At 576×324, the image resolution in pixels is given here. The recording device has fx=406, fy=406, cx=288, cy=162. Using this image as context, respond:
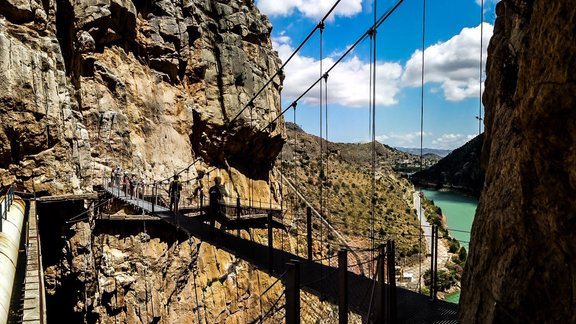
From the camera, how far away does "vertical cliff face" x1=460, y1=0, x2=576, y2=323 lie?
2.61m

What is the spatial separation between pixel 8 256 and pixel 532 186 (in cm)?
558

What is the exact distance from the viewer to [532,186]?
2998 mm

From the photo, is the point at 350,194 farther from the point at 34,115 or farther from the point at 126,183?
the point at 34,115

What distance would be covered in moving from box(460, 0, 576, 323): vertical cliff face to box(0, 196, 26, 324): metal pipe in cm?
424

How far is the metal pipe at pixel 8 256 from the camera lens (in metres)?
3.87

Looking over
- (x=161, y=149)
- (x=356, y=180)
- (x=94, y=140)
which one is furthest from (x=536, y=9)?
(x=356, y=180)

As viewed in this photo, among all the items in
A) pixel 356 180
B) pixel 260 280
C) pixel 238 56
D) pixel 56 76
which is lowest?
pixel 260 280

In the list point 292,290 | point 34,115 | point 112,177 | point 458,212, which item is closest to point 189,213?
point 112,177

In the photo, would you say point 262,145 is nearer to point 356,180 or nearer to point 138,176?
point 138,176

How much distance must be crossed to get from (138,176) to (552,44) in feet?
51.7

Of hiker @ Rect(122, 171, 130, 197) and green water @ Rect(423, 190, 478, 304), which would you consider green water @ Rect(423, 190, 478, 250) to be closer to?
green water @ Rect(423, 190, 478, 304)

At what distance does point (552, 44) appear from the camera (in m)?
2.67

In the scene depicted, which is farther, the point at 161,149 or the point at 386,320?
the point at 161,149

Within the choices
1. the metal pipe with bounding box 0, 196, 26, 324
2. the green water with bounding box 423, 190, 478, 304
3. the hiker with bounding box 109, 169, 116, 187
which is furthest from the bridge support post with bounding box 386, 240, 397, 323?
the green water with bounding box 423, 190, 478, 304
